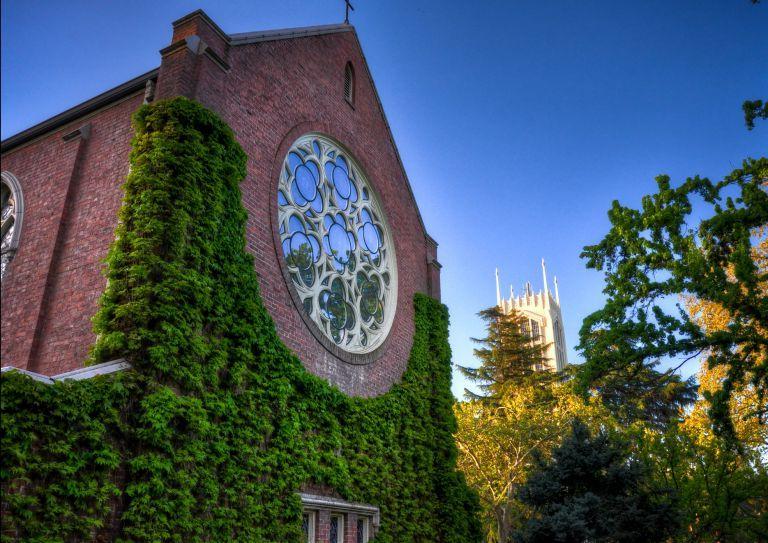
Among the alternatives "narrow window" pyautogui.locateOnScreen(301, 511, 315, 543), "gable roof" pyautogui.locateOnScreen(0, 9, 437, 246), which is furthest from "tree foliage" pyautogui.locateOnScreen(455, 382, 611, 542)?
"gable roof" pyautogui.locateOnScreen(0, 9, 437, 246)

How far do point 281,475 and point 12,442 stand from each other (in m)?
4.52

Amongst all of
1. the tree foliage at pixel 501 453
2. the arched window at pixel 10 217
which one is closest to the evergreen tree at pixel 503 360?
the tree foliage at pixel 501 453

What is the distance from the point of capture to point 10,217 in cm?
1213

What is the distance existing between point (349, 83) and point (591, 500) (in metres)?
11.7

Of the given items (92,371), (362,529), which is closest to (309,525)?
(362,529)

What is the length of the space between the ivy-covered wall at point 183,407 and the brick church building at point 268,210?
1.75 ft

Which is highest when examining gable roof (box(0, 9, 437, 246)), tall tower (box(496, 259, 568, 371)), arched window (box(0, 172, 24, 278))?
tall tower (box(496, 259, 568, 371))

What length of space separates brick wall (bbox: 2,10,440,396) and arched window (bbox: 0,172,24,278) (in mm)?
197

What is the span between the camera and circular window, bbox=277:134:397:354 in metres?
12.3

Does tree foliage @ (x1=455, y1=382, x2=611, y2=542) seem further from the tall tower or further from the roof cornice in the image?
the tall tower

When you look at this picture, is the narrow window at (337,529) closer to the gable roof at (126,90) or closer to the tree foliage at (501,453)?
the gable roof at (126,90)

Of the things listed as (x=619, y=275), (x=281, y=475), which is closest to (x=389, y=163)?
(x=619, y=275)

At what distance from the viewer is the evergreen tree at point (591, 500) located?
12766 mm

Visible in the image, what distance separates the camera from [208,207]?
30.8 ft
